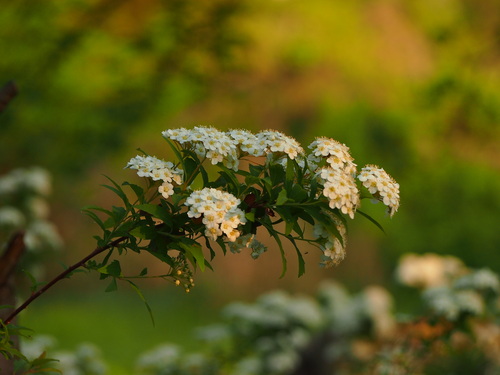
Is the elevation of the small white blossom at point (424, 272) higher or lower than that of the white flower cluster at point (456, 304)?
higher

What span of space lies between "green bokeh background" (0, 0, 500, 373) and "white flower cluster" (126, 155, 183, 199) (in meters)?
6.49

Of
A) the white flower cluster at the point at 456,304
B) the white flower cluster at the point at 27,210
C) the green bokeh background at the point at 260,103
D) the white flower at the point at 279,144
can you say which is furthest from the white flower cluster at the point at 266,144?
→ the green bokeh background at the point at 260,103

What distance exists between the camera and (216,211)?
5.51ft

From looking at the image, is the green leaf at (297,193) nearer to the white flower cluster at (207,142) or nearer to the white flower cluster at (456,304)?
the white flower cluster at (207,142)

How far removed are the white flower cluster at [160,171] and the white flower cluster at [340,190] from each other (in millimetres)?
320

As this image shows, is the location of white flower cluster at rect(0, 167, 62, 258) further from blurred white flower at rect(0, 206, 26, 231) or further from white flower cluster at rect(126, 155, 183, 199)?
white flower cluster at rect(126, 155, 183, 199)

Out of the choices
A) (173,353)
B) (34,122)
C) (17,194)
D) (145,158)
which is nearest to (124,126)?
(34,122)

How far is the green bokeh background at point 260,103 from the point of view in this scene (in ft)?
27.6

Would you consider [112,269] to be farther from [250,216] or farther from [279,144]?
[279,144]

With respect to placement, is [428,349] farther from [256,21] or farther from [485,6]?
[485,6]

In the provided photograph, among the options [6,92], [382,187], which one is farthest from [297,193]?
[6,92]

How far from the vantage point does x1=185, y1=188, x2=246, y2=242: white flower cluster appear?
1674 mm

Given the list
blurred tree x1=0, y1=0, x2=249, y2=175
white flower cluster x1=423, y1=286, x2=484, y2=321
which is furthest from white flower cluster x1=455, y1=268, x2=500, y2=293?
blurred tree x1=0, y1=0, x2=249, y2=175

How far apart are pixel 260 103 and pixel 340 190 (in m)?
7.74
